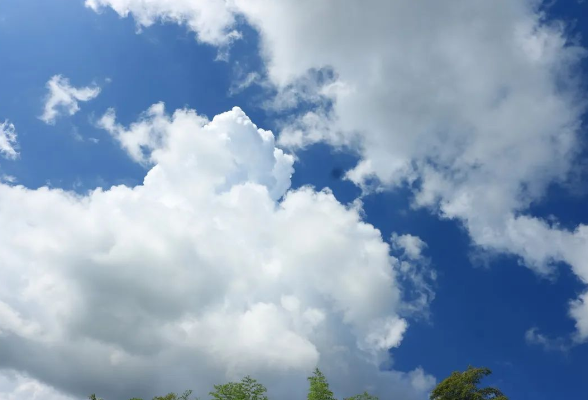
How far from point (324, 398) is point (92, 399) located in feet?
194

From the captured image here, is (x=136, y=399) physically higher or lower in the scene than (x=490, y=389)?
lower

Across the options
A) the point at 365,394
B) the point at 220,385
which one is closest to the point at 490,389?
the point at 365,394

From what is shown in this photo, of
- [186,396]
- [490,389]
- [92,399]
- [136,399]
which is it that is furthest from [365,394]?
[92,399]

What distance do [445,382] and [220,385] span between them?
36179 mm

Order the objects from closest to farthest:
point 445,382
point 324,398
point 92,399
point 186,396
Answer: point 324,398 → point 445,382 → point 186,396 → point 92,399

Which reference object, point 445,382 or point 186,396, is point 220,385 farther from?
point 445,382

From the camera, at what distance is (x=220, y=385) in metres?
53.7

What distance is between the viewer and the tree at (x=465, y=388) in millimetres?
58156

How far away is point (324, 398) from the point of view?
170 ft

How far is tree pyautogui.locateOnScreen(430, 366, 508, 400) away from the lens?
58.2m

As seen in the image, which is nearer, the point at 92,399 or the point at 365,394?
the point at 365,394

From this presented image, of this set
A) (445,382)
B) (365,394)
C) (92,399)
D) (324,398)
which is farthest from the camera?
(92,399)

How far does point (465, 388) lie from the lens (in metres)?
58.2

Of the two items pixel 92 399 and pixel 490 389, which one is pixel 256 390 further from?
pixel 92 399
